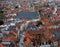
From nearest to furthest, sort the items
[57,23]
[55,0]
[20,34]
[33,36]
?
[33,36]
[20,34]
[57,23]
[55,0]

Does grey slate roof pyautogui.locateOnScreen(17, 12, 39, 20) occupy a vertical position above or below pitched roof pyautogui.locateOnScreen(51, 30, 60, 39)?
below

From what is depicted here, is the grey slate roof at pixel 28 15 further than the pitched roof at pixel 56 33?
Yes

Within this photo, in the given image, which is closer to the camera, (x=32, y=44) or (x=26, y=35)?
(x=32, y=44)

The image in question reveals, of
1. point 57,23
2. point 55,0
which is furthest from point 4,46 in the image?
point 55,0

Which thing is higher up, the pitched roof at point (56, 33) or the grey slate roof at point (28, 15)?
the pitched roof at point (56, 33)

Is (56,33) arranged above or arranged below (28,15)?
above

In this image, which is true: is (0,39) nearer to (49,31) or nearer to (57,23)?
(49,31)

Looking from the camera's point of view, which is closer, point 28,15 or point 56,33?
point 56,33

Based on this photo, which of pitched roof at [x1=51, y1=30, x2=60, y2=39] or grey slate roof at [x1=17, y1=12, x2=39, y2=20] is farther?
grey slate roof at [x1=17, y1=12, x2=39, y2=20]

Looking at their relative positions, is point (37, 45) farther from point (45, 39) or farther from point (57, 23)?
point (57, 23)

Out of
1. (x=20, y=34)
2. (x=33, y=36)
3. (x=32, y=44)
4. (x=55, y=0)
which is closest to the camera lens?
(x=32, y=44)
